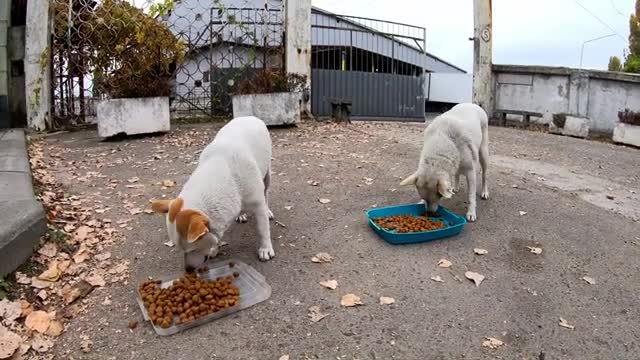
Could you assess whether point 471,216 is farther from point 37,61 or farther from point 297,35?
A: point 37,61

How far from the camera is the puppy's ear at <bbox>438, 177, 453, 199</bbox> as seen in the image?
4.82 metres

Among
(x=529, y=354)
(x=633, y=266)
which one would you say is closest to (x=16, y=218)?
(x=529, y=354)

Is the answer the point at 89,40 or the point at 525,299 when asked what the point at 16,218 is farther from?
the point at 89,40

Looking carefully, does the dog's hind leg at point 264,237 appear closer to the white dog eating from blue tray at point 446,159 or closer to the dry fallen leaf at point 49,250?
the white dog eating from blue tray at point 446,159

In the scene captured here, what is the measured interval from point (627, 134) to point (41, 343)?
12.2 metres

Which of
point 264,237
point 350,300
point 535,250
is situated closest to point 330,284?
point 350,300

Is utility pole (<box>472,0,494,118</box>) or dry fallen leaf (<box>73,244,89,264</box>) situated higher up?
utility pole (<box>472,0,494,118</box>)

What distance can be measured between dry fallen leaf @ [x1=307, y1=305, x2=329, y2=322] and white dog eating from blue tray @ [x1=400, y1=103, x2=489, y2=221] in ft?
6.06

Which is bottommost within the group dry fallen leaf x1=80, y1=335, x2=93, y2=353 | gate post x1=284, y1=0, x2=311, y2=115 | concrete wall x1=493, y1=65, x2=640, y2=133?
dry fallen leaf x1=80, y1=335, x2=93, y2=353

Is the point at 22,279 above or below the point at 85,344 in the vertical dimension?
above

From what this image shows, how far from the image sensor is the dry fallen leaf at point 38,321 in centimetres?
343

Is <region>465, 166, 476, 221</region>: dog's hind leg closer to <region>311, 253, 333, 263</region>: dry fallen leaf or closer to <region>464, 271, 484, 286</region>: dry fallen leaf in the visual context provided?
<region>464, 271, 484, 286</region>: dry fallen leaf

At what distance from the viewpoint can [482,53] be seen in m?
13.8

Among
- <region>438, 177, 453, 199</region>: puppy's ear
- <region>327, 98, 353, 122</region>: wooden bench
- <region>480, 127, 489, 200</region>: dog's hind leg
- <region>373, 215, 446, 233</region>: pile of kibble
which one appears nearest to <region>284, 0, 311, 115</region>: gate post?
<region>327, 98, 353, 122</region>: wooden bench
